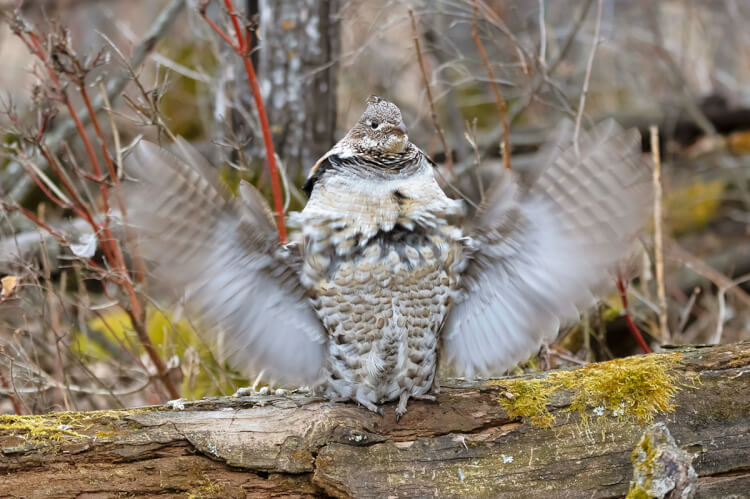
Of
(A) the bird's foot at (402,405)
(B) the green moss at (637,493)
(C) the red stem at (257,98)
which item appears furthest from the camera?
(C) the red stem at (257,98)

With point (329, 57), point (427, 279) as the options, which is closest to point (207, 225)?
point (427, 279)

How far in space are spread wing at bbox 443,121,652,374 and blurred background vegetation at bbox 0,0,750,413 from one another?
33.8 inches

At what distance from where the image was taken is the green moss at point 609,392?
2877 millimetres

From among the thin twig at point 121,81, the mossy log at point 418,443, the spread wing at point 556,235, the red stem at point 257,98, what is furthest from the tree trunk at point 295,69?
the mossy log at point 418,443

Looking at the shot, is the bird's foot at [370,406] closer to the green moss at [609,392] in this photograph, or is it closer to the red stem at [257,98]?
the green moss at [609,392]

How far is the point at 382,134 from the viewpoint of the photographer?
301 centimetres

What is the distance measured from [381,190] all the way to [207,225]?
691 millimetres

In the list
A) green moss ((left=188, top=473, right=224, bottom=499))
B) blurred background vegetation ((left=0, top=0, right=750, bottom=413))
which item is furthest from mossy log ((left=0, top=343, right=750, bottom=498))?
blurred background vegetation ((left=0, top=0, right=750, bottom=413))

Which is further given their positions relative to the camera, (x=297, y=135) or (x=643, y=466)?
(x=297, y=135)

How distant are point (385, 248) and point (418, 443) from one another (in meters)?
0.77

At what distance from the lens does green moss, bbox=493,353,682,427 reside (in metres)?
2.88

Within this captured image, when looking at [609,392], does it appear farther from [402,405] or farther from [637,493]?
[402,405]

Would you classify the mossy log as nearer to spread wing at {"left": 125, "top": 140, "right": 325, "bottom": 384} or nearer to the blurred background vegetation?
spread wing at {"left": 125, "top": 140, "right": 325, "bottom": 384}

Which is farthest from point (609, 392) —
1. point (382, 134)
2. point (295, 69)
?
point (295, 69)
